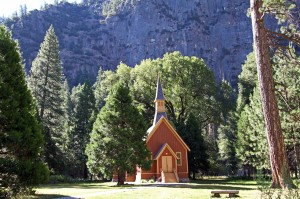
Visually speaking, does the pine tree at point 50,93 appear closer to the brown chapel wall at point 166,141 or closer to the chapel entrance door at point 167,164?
the brown chapel wall at point 166,141

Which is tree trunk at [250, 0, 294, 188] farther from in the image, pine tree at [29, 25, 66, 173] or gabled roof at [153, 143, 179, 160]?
pine tree at [29, 25, 66, 173]

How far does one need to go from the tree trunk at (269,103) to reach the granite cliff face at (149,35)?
101 metres

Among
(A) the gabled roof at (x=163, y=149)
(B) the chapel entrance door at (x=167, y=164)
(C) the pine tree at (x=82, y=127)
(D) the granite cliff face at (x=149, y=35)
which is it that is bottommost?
(B) the chapel entrance door at (x=167, y=164)

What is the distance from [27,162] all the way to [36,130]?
1657 mm

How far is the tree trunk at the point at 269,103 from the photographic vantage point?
1080cm

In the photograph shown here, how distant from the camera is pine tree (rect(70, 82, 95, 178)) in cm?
4288

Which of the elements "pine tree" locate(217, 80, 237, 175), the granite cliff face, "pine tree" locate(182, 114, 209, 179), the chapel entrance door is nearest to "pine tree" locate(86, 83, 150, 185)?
the chapel entrance door

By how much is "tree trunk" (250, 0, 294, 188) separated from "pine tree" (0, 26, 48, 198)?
8.50 metres

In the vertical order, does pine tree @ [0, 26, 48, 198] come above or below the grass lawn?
above

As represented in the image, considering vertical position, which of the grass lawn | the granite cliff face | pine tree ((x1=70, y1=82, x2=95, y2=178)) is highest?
the granite cliff face

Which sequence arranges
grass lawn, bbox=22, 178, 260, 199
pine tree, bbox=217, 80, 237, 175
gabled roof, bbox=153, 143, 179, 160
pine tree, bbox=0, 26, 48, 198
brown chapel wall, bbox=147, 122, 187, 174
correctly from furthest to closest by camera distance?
pine tree, bbox=217, 80, 237, 175, brown chapel wall, bbox=147, 122, 187, 174, gabled roof, bbox=153, 143, 179, 160, grass lawn, bbox=22, 178, 260, 199, pine tree, bbox=0, 26, 48, 198

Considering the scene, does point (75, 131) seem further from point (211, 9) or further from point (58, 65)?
point (211, 9)

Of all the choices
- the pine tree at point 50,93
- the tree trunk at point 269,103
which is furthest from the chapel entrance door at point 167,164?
the tree trunk at point 269,103

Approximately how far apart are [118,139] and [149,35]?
103 m
